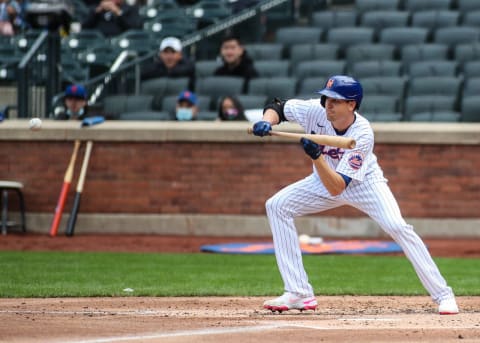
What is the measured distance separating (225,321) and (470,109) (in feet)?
30.4

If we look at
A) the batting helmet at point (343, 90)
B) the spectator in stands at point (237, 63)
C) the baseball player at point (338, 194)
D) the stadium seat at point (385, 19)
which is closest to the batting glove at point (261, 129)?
the baseball player at point (338, 194)

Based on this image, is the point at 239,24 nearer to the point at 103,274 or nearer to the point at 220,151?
the point at 220,151

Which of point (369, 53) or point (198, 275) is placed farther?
point (369, 53)

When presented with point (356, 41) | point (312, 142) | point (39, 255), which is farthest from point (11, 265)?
point (356, 41)

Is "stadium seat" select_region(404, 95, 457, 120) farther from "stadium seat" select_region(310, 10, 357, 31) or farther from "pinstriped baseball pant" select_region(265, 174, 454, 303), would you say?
"pinstriped baseball pant" select_region(265, 174, 454, 303)

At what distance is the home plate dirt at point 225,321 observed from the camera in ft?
24.0

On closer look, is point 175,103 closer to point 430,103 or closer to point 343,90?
point 430,103

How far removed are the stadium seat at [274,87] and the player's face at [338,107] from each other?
330 inches

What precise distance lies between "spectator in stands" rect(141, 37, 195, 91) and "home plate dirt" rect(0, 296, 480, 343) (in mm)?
8103

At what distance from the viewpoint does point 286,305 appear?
345 inches

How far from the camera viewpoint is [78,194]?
1585cm

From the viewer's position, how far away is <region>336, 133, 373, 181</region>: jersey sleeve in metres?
→ 8.41

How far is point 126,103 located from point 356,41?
3.68 metres

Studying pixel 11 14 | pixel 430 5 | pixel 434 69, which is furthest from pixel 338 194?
pixel 11 14
